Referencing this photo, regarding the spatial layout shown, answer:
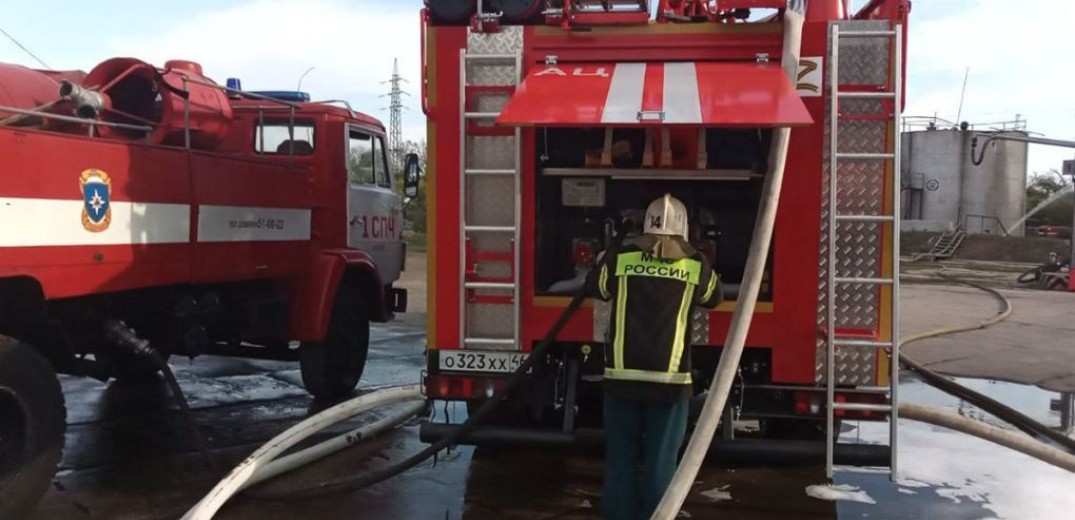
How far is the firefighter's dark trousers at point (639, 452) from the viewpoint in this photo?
172 inches

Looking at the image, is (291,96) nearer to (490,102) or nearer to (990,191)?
(490,102)

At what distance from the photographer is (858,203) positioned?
4699 millimetres

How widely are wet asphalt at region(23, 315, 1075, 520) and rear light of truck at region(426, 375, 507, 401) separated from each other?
2.14 ft

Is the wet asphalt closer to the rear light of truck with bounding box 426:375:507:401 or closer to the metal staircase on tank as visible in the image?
the rear light of truck with bounding box 426:375:507:401

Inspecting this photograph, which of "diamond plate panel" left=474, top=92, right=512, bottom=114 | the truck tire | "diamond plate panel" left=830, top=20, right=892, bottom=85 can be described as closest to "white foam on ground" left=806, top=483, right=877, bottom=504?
"diamond plate panel" left=830, top=20, right=892, bottom=85

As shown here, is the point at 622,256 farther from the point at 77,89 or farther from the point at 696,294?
the point at 77,89

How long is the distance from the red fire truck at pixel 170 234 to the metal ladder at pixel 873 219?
12.7 feet

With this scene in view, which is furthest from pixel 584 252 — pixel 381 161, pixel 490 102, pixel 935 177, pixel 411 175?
pixel 935 177

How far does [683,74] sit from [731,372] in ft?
5.08

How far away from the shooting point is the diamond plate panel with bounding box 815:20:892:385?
4.64 metres

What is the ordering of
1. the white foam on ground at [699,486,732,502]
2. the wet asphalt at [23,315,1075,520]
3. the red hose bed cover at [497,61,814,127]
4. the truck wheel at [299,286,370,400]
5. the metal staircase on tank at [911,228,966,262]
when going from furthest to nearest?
the metal staircase on tank at [911,228,966,262] → the truck wheel at [299,286,370,400] → the white foam on ground at [699,486,732,502] → the wet asphalt at [23,315,1075,520] → the red hose bed cover at [497,61,814,127]

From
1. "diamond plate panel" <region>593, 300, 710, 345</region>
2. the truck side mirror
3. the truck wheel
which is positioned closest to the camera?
"diamond plate panel" <region>593, 300, 710, 345</region>

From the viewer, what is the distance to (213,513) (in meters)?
4.68

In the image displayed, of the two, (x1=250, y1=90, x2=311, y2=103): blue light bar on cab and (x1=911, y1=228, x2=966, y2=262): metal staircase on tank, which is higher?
(x1=250, y1=90, x2=311, y2=103): blue light bar on cab
